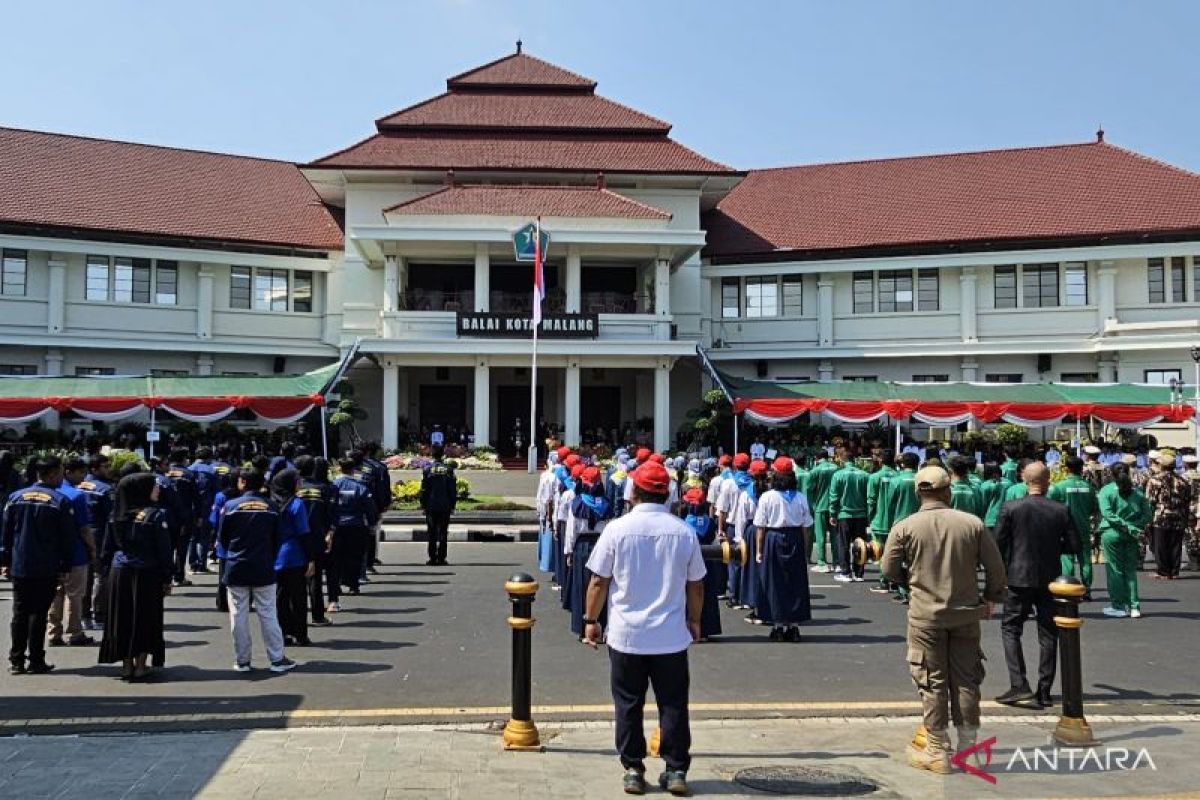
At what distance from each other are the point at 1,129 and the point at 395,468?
72.4ft

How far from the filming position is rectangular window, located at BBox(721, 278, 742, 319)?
37156 mm

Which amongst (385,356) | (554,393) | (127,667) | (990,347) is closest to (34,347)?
(385,356)

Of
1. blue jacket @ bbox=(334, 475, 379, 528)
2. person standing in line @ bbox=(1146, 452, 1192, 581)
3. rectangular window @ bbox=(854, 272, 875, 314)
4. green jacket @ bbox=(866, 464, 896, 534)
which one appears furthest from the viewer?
rectangular window @ bbox=(854, 272, 875, 314)

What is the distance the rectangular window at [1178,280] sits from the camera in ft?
109

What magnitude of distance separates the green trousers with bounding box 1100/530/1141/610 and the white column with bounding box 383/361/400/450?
22.8 m

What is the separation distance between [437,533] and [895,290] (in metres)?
25.2

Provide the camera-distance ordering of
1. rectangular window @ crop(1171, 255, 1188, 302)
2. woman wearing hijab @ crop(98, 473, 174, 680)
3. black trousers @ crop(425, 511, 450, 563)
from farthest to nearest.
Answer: rectangular window @ crop(1171, 255, 1188, 302)
black trousers @ crop(425, 511, 450, 563)
woman wearing hijab @ crop(98, 473, 174, 680)

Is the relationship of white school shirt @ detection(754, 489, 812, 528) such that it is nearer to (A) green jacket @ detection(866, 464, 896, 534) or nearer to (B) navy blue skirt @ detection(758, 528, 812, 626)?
(B) navy blue skirt @ detection(758, 528, 812, 626)

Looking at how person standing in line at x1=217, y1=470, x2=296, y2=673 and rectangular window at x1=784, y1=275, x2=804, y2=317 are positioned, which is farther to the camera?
rectangular window at x1=784, y1=275, x2=804, y2=317

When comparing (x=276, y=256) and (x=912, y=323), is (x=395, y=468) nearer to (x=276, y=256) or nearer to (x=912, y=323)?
(x=276, y=256)

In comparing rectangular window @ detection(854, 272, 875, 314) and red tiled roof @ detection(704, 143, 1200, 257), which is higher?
red tiled roof @ detection(704, 143, 1200, 257)

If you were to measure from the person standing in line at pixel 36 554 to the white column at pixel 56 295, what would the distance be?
26.4 meters

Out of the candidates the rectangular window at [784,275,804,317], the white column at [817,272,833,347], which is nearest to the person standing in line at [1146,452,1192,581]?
the white column at [817,272,833,347]

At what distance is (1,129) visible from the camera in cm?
3681
